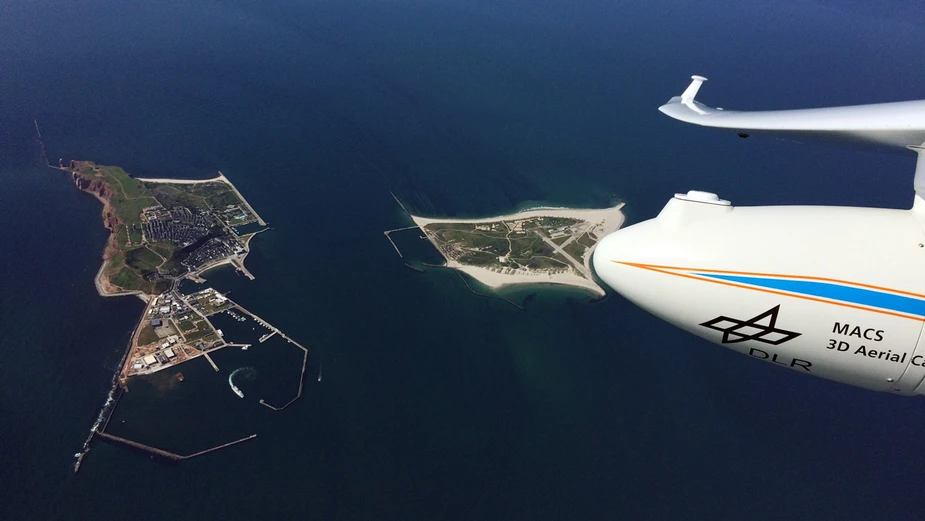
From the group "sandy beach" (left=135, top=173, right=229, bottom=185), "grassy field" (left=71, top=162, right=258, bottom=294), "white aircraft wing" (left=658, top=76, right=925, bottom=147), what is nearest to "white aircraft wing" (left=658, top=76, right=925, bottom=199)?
"white aircraft wing" (left=658, top=76, right=925, bottom=147)

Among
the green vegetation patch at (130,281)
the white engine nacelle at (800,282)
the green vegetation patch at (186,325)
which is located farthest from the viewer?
the green vegetation patch at (130,281)

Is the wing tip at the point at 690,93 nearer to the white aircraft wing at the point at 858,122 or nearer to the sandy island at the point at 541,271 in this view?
the white aircraft wing at the point at 858,122

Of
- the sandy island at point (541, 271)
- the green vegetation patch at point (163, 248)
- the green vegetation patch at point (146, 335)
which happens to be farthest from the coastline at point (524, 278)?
the green vegetation patch at point (163, 248)

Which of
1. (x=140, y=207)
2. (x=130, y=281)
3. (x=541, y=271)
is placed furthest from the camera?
(x=140, y=207)

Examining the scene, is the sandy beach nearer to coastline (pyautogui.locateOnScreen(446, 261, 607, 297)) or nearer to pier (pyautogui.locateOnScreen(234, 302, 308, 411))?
pier (pyautogui.locateOnScreen(234, 302, 308, 411))

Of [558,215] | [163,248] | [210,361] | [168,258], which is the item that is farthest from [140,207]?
[558,215]

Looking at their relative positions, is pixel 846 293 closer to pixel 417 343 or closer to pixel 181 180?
pixel 417 343

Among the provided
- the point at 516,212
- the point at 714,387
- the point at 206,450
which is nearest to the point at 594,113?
the point at 516,212
